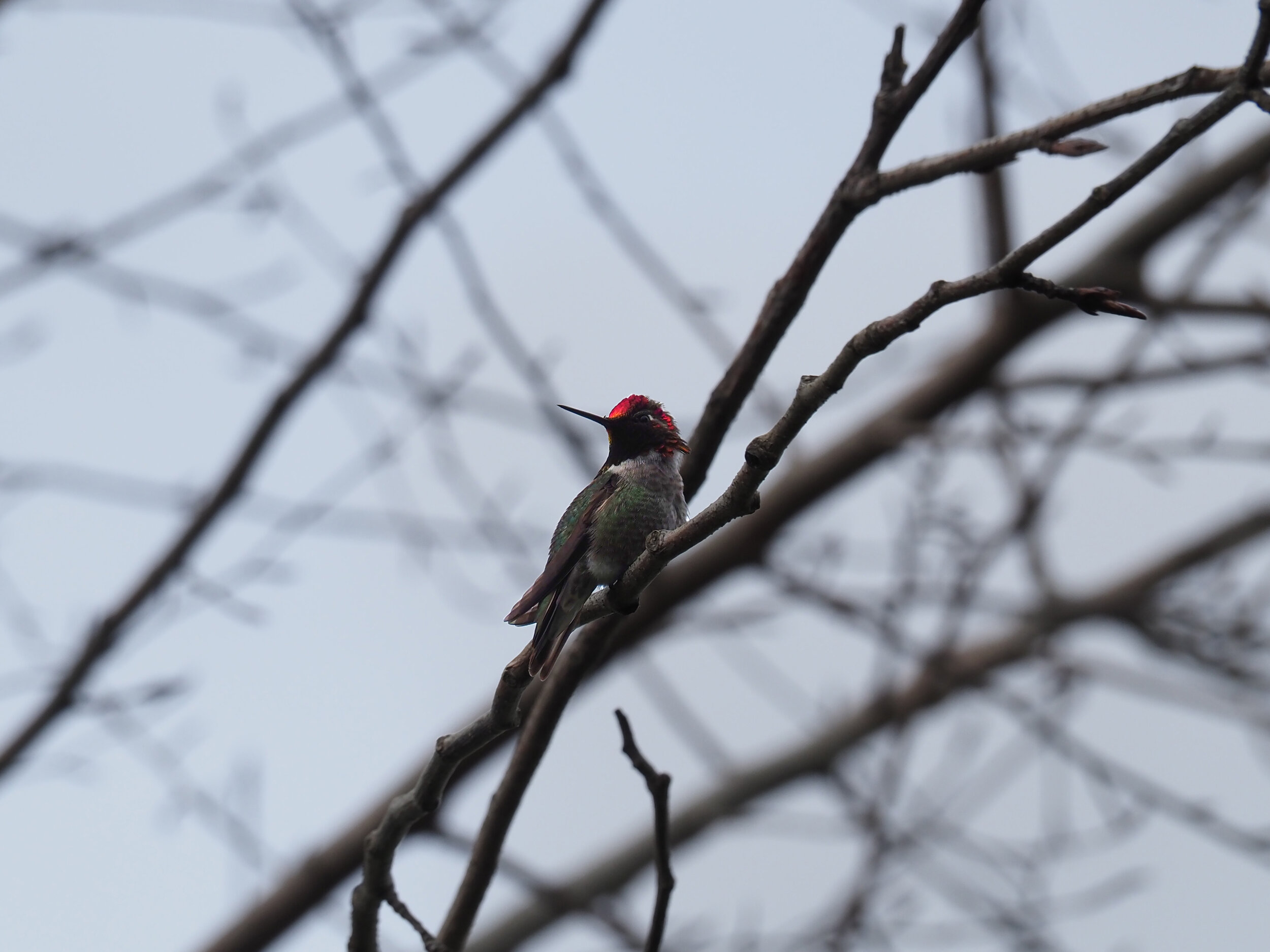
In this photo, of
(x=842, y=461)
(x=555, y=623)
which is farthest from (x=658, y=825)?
(x=842, y=461)

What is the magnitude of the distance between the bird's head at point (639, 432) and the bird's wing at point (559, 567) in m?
0.29

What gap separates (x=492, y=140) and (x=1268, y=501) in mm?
5639

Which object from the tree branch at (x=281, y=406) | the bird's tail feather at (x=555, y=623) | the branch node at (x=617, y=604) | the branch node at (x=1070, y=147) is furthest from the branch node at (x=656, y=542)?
the tree branch at (x=281, y=406)

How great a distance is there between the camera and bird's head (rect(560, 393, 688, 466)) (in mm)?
3213

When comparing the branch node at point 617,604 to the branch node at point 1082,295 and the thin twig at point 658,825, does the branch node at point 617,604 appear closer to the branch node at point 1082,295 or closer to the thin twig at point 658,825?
the thin twig at point 658,825

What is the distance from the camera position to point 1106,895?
235 inches

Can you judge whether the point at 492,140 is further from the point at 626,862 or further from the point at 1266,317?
the point at 626,862

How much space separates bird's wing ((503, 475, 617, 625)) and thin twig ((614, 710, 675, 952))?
0.96 feet

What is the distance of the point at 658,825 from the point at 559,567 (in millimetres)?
604

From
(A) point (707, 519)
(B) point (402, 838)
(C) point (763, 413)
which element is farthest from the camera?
(C) point (763, 413)

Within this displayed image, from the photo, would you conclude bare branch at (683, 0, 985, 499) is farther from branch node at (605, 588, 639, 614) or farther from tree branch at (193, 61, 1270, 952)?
tree branch at (193, 61, 1270, 952)

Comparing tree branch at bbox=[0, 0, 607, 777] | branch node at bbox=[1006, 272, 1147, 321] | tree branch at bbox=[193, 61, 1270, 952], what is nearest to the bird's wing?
branch node at bbox=[1006, 272, 1147, 321]

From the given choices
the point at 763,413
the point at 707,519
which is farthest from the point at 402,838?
the point at 763,413

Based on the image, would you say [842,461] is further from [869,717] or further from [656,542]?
[656,542]
